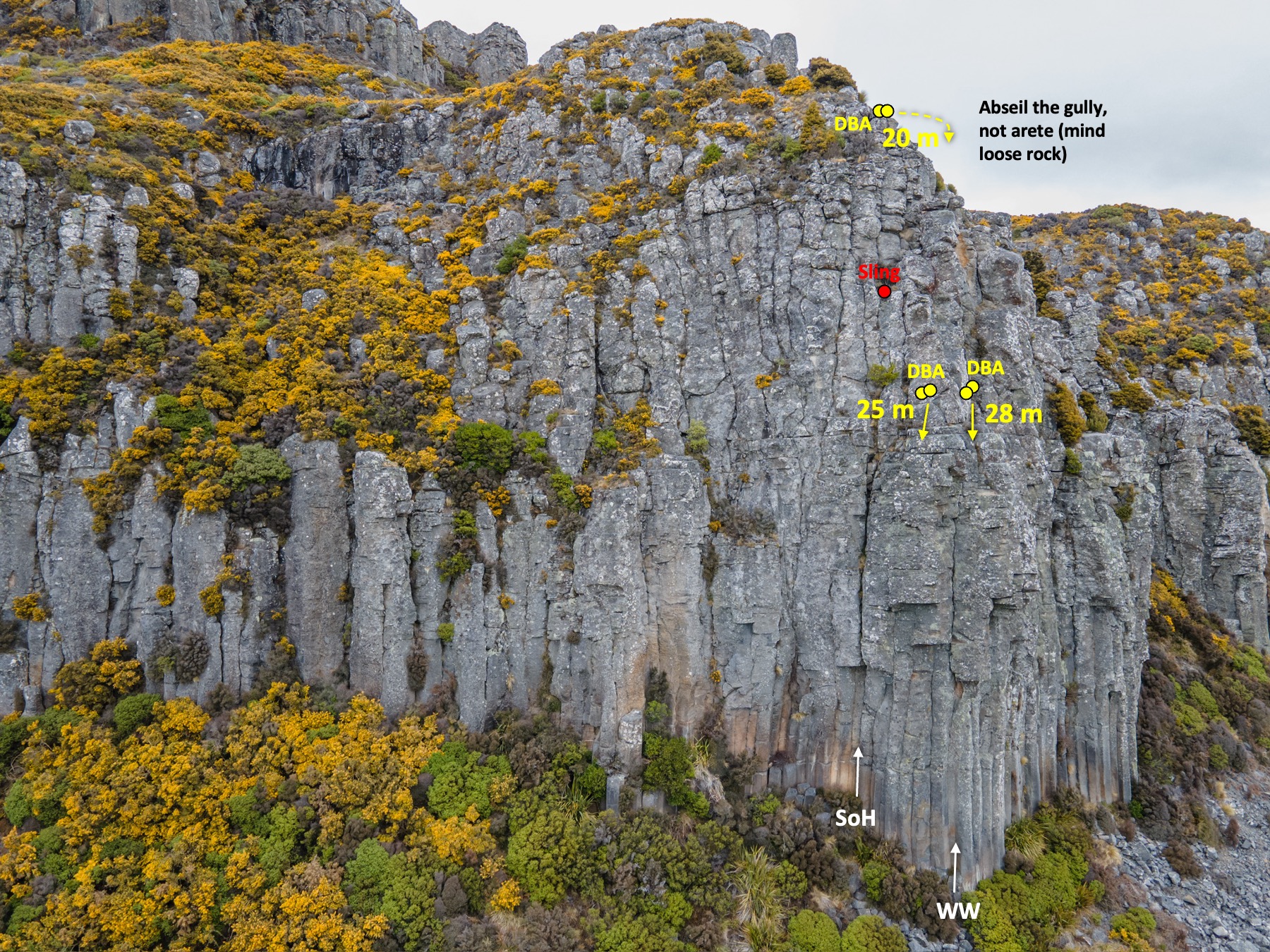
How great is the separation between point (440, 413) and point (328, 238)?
51.2 feet

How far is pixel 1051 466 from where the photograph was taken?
77.8 ft

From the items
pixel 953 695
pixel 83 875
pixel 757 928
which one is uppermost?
pixel 953 695

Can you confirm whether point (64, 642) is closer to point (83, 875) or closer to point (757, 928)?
point (83, 875)

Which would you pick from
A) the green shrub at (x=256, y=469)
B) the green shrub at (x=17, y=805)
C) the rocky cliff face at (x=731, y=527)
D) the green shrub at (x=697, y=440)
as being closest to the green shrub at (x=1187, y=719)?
the rocky cliff face at (x=731, y=527)

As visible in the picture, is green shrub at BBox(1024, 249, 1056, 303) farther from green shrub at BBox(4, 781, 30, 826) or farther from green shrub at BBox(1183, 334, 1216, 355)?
green shrub at BBox(4, 781, 30, 826)

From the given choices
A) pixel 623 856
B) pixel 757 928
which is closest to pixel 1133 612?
pixel 757 928

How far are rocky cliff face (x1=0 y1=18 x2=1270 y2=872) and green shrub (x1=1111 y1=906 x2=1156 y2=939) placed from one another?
4157 millimetres

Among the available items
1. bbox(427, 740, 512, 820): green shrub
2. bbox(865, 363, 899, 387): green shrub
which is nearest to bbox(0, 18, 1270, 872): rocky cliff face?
bbox(865, 363, 899, 387): green shrub

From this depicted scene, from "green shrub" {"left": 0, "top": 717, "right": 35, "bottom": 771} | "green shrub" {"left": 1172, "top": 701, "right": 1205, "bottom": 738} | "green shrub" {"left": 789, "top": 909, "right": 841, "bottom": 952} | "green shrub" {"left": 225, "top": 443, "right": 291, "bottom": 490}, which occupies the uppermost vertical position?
"green shrub" {"left": 225, "top": 443, "right": 291, "bottom": 490}

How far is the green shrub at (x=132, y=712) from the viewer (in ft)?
63.6

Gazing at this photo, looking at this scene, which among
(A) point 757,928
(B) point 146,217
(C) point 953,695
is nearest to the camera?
(A) point 757,928

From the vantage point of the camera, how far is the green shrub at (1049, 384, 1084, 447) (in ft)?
78.3

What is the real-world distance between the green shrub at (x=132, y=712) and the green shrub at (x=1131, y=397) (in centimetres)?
5033

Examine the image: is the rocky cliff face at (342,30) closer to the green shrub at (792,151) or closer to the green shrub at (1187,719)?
the green shrub at (792,151)
